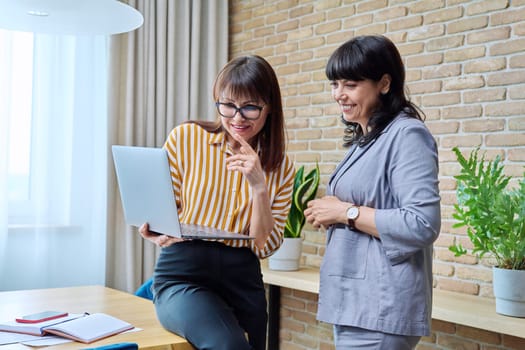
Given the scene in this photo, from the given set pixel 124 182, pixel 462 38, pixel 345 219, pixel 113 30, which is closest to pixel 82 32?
pixel 113 30

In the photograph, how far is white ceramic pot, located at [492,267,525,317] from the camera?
2.43 m

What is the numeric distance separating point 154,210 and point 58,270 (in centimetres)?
225

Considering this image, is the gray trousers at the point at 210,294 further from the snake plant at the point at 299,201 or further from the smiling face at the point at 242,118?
the snake plant at the point at 299,201

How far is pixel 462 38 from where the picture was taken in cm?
304

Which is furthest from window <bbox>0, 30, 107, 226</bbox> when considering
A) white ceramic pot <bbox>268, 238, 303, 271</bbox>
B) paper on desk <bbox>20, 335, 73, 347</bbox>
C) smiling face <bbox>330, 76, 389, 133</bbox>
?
smiling face <bbox>330, 76, 389, 133</bbox>

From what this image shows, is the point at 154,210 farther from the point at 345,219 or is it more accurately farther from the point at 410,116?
the point at 410,116

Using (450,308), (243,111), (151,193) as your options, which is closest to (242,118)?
(243,111)

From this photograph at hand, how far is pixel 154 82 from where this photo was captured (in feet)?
13.4

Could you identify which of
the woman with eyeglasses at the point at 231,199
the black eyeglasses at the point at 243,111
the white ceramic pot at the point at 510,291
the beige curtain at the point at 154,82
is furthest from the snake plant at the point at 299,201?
the black eyeglasses at the point at 243,111

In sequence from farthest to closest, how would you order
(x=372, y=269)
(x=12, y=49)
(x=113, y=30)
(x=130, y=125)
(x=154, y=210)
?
(x=130, y=125)
(x=12, y=49)
(x=113, y=30)
(x=154, y=210)
(x=372, y=269)

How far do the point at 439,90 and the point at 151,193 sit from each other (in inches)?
77.2

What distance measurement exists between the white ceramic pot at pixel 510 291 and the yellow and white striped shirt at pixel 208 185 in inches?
42.9

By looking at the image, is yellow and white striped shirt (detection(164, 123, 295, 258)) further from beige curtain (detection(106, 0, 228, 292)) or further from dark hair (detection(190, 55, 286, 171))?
beige curtain (detection(106, 0, 228, 292))

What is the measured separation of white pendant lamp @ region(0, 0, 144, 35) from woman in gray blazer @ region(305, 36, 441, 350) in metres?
0.77
